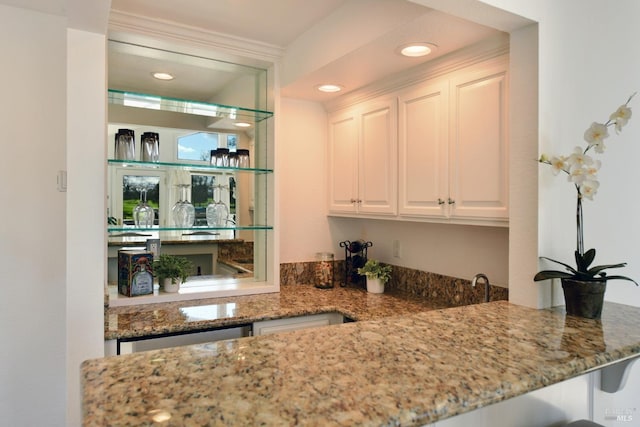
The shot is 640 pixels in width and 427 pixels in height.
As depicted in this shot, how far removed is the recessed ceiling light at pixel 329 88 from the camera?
2679mm

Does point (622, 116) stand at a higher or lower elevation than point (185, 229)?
higher

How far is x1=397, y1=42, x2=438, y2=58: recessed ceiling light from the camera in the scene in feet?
6.54

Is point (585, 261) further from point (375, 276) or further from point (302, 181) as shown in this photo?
point (302, 181)

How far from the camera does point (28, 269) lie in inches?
74.0

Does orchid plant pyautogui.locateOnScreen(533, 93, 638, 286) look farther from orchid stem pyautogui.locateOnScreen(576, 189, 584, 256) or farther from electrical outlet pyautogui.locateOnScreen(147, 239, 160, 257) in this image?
electrical outlet pyautogui.locateOnScreen(147, 239, 160, 257)

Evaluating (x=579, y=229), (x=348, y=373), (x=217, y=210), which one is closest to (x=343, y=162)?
(x=217, y=210)

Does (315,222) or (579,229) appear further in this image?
(315,222)

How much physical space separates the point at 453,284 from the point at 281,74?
169 centimetres

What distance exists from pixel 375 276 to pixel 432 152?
94 cm

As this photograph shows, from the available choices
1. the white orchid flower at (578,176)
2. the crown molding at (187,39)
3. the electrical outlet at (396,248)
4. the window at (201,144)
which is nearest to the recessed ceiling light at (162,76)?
the crown molding at (187,39)

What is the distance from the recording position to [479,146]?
201 centimetres

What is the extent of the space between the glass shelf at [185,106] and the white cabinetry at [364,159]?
0.56 m

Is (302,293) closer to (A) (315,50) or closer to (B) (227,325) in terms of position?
(B) (227,325)

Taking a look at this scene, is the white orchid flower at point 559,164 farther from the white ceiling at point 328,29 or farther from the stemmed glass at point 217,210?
the stemmed glass at point 217,210
